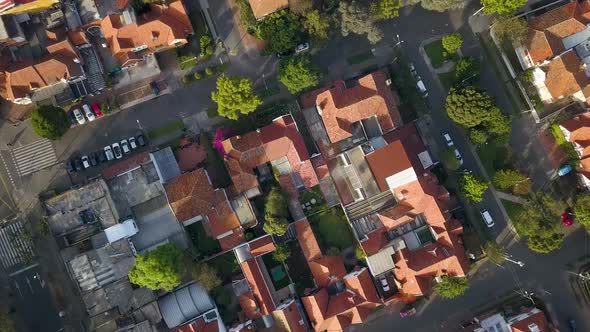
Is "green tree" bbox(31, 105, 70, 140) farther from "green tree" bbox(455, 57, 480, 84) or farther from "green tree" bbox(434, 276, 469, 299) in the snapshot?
"green tree" bbox(434, 276, 469, 299)

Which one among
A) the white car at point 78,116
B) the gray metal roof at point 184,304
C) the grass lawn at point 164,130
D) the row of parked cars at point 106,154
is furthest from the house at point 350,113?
the white car at point 78,116

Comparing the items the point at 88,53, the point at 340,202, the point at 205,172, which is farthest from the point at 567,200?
the point at 88,53

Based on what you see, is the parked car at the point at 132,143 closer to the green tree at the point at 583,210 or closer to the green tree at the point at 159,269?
the green tree at the point at 159,269

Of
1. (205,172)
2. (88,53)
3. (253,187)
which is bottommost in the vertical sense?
(253,187)

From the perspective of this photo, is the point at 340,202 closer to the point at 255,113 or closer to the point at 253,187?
the point at 253,187

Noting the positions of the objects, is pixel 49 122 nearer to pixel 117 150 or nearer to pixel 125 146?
pixel 117 150

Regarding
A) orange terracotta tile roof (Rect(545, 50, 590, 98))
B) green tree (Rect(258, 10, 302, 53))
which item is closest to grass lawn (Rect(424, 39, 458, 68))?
orange terracotta tile roof (Rect(545, 50, 590, 98))
